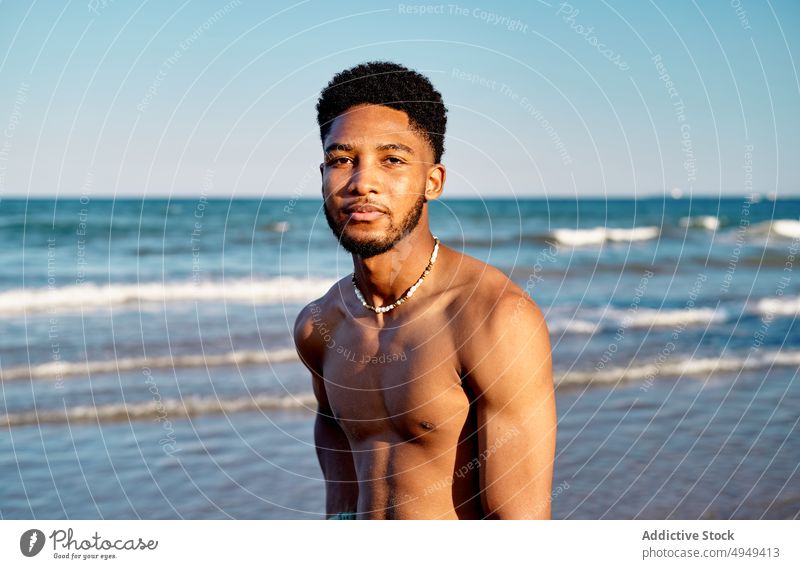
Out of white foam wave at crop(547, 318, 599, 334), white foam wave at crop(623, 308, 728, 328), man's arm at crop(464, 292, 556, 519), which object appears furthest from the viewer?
white foam wave at crop(623, 308, 728, 328)

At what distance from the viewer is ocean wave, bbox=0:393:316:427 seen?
8.76m

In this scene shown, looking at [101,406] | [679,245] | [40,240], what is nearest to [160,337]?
[101,406]

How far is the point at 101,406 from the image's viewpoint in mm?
9078

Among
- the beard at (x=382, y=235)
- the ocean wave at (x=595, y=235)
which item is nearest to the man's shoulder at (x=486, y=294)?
the beard at (x=382, y=235)

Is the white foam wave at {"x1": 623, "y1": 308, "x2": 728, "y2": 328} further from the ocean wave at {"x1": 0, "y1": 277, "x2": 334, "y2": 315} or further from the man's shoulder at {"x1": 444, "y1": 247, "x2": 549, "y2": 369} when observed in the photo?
the man's shoulder at {"x1": 444, "y1": 247, "x2": 549, "y2": 369}

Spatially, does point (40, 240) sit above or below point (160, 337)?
above

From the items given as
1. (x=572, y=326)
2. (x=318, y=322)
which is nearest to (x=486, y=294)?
(x=318, y=322)

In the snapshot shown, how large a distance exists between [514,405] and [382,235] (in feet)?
2.63

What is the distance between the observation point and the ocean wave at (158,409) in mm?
8758

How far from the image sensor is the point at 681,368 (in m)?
10.9

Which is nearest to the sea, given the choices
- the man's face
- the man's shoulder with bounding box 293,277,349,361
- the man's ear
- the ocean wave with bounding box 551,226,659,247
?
the man's shoulder with bounding box 293,277,349,361

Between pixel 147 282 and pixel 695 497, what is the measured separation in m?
13.2

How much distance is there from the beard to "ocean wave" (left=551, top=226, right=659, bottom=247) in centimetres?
2827
